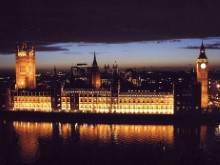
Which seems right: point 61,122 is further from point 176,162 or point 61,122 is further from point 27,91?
point 176,162

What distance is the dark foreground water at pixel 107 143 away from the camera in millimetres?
35719

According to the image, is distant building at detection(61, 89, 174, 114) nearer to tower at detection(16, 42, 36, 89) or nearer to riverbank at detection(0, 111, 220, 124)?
riverbank at detection(0, 111, 220, 124)

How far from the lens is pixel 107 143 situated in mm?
42625

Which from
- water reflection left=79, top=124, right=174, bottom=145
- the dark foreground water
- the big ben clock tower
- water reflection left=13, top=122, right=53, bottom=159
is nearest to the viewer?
the dark foreground water

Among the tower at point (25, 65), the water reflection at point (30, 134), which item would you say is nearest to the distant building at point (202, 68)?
the water reflection at point (30, 134)

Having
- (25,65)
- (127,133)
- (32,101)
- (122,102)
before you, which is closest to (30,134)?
(127,133)

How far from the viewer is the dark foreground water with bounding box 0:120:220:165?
3572 centimetres

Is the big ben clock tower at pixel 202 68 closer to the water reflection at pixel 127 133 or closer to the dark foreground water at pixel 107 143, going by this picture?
the dark foreground water at pixel 107 143

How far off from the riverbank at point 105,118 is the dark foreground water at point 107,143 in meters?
1.99

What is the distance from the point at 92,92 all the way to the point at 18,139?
1669cm

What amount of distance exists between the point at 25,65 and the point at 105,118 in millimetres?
19245

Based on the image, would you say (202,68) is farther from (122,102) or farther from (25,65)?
(25,65)

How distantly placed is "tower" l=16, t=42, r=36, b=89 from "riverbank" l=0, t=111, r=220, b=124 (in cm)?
889

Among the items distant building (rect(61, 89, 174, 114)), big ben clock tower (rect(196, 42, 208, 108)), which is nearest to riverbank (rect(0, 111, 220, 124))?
distant building (rect(61, 89, 174, 114))
